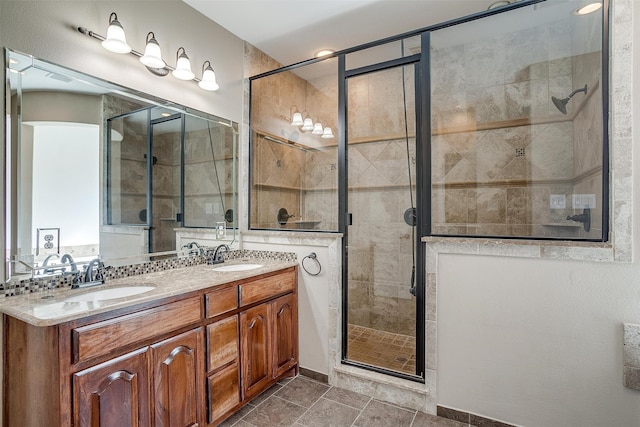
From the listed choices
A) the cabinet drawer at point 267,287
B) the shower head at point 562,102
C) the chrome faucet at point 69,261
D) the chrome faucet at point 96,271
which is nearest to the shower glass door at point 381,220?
the cabinet drawer at point 267,287

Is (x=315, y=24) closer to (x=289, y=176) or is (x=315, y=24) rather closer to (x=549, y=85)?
(x=289, y=176)

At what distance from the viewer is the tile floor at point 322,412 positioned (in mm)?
1925

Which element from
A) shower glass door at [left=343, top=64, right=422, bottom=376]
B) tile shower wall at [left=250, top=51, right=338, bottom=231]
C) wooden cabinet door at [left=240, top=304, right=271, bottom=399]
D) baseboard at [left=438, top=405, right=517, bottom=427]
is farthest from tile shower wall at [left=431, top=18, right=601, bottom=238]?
wooden cabinet door at [left=240, top=304, right=271, bottom=399]

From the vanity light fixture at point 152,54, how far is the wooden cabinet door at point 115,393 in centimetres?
164

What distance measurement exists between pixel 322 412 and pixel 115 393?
4.04 ft

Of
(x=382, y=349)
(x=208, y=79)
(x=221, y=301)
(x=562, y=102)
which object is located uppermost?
(x=208, y=79)

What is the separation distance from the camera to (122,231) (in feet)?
6.36

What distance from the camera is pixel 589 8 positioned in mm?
1765

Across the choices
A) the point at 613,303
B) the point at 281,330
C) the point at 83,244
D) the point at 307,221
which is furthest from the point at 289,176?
the point at 613,303

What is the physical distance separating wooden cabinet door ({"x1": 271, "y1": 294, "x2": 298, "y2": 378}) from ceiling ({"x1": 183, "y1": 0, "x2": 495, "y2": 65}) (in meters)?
2.14

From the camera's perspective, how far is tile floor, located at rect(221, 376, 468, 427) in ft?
6.31

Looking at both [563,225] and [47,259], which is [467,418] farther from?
[47,259]

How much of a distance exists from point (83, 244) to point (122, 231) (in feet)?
0.75

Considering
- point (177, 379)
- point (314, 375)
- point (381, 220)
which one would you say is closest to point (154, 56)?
point (177, 379)
